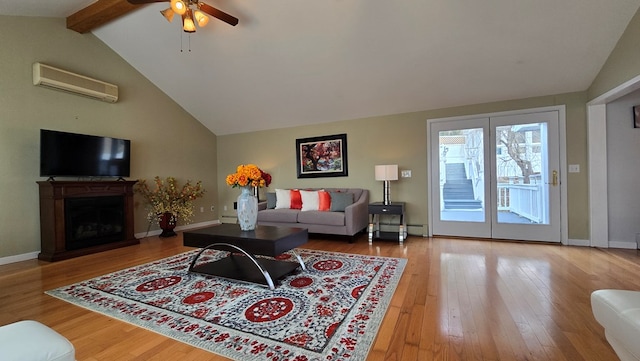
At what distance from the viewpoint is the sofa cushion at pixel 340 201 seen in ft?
14.6

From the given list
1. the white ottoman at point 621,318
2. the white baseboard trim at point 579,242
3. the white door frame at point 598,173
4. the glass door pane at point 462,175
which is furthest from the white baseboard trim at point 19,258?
the white door frame at point 598,173

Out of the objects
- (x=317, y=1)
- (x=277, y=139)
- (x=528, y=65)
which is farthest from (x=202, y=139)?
(x=528, y=65)

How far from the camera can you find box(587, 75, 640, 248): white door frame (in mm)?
3480

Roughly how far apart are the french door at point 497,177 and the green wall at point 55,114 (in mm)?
4948

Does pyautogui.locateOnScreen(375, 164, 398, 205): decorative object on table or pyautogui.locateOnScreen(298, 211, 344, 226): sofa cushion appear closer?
pyautogui.locateOnScreen(298, 211, 344, 226): sofa cushion

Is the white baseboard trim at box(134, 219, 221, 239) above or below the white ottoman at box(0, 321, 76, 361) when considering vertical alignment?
below

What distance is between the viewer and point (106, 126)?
4.29 metres

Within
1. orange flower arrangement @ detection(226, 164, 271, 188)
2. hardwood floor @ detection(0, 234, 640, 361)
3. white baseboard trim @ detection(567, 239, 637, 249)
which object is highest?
orange flower arrangement @ detection(226, 164, 271, 188)

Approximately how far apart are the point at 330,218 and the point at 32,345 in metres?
3.41

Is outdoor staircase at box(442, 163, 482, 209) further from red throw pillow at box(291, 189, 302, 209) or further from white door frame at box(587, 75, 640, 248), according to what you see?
red throw pillow at box(291, 189, 302, 209)

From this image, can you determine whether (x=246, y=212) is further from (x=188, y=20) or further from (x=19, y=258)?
(x=19, y=258)

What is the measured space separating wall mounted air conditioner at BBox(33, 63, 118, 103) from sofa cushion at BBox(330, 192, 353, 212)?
3.89m

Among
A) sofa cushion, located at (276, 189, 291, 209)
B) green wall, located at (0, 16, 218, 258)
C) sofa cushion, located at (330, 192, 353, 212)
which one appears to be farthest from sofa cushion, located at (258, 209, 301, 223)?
green wall, located at (0, 16, 218, 258)

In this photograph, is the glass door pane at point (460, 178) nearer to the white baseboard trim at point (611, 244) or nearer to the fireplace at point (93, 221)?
the white baseboard trim at point (611, 244)
